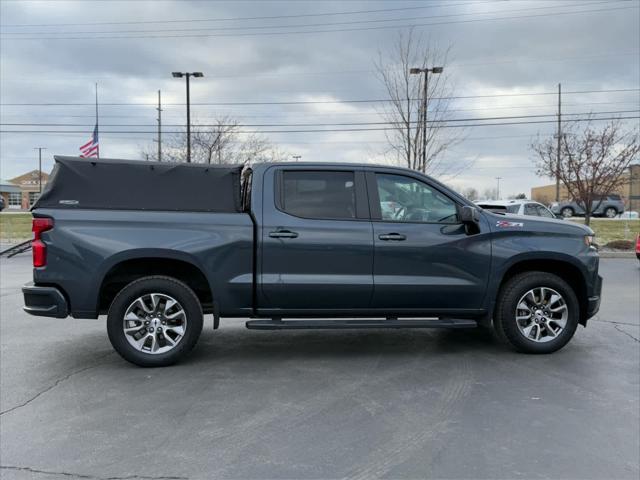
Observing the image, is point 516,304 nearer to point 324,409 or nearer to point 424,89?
point 324,409

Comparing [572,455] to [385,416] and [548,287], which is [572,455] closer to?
[385,416]

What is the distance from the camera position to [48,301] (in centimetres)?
501

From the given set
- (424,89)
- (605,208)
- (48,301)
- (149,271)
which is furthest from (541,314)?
(605,208)

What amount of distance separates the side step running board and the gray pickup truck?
0.01m

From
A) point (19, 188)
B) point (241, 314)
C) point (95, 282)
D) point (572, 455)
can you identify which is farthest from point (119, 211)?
point (19, 188)

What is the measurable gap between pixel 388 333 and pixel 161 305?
2840 millimetres

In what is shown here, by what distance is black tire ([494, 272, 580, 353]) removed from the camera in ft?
18.0

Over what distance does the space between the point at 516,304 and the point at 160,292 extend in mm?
3582

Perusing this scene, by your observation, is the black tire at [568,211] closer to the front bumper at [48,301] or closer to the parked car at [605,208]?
the parked car at [605,208]

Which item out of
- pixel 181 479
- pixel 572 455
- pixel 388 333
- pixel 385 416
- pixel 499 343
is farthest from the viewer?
pixel 388 333

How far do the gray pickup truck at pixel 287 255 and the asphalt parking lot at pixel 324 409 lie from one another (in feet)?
1.47

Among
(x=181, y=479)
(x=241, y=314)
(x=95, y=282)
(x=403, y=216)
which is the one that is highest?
(x=403, y=216)

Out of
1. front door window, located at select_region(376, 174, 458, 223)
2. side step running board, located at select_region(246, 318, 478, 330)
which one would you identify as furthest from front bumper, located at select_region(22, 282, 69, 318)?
front door window, located at select_region(376, 174, 458, 223)

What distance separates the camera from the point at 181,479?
3.08m
